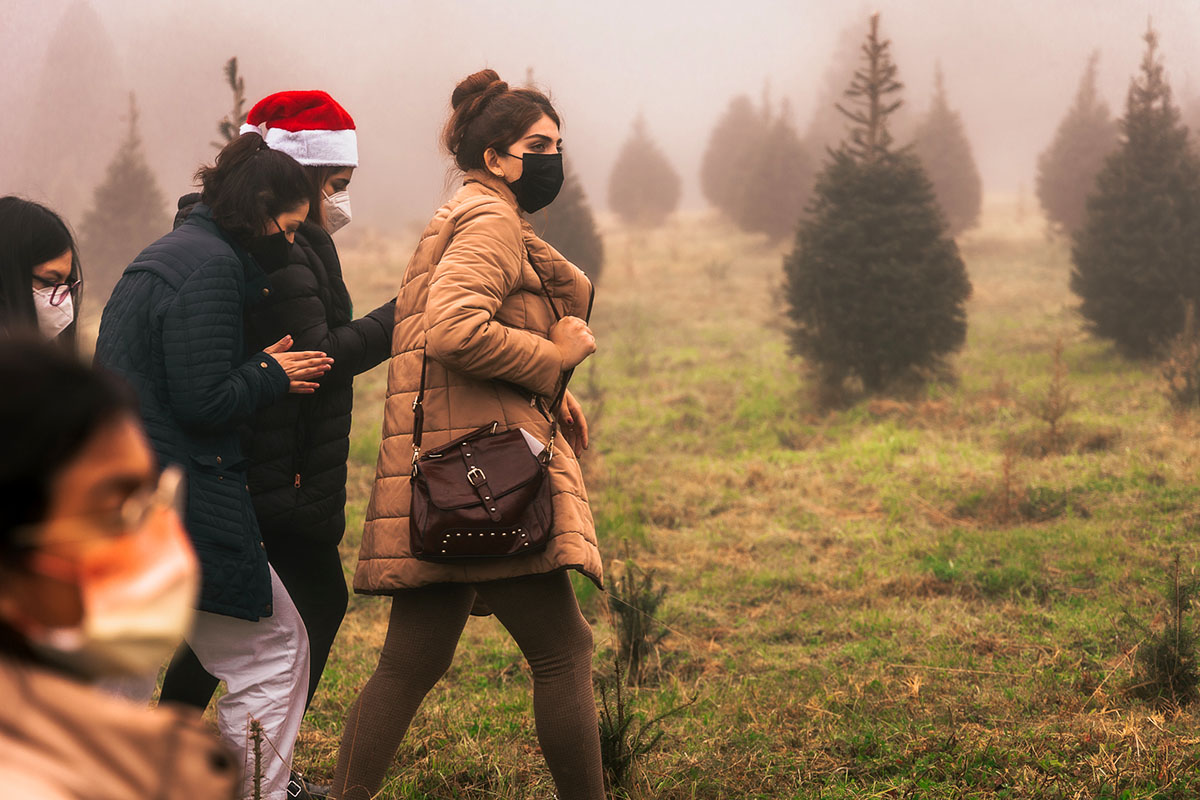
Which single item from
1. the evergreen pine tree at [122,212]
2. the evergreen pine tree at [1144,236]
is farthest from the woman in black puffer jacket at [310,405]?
the evergreen pine tree at [122,212]

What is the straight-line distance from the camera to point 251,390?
93.1 inches

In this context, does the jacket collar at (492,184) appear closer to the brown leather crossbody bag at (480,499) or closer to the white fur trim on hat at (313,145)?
the white fur trim on hat at (313,145)

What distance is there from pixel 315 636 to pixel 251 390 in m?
0.85

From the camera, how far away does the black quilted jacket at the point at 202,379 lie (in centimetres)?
228

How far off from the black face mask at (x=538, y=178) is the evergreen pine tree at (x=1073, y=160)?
26.6 meters

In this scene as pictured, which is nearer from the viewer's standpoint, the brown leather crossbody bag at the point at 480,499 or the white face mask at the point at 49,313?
the brown leather crossbody bag at the point at 480,499

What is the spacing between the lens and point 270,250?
2502 millimetres

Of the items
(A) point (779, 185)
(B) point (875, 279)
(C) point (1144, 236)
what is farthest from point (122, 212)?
(C) point (1144, 236)

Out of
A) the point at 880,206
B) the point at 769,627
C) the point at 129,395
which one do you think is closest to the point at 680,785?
the point at 769,627

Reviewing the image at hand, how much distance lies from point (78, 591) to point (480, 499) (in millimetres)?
1547

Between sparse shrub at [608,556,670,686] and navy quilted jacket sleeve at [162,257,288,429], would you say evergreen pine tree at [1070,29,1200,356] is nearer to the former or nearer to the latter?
sparse shrub at [608,556,670,686]

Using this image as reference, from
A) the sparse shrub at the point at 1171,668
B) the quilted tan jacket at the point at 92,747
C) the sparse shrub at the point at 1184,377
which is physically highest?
the quilted tan jacket at the point at 92,747

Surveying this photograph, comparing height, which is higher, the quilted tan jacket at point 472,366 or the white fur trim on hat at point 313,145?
the white fur trim on hat at point 313,145

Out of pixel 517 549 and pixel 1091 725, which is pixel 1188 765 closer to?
pixel 1091 725
